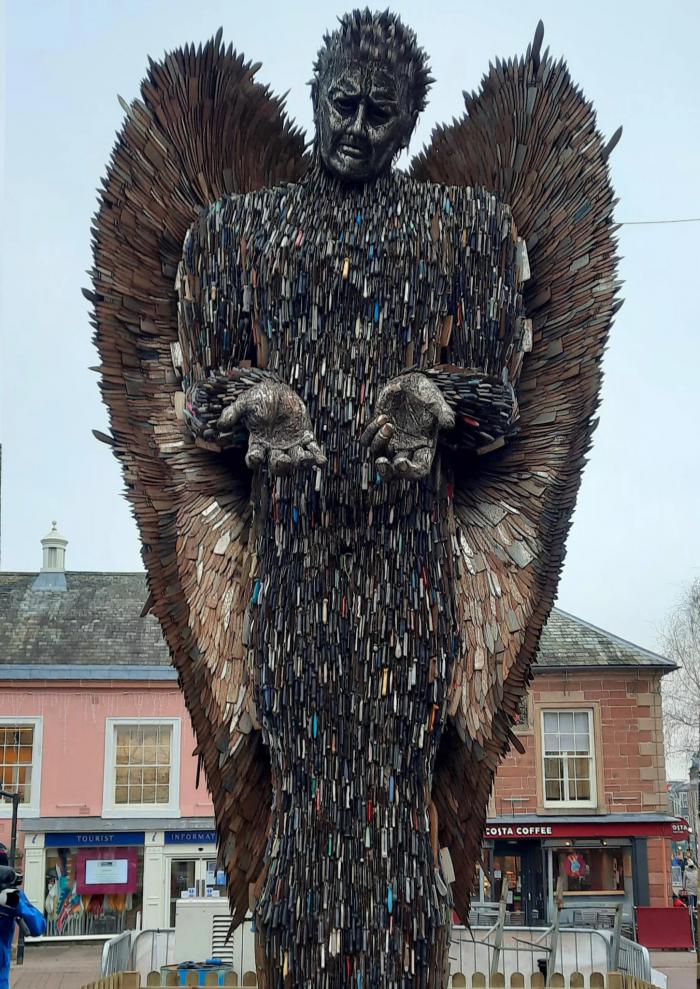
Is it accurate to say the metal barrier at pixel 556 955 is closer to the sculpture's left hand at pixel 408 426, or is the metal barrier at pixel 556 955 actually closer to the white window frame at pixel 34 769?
the sculpture's left hand at pixel 408 426

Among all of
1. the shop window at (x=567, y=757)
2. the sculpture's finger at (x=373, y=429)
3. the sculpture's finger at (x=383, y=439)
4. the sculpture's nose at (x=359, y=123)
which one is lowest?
the shop window at (x=567, y=757)

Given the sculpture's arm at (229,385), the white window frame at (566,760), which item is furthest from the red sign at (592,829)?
the sculpture's arm at (229,385)

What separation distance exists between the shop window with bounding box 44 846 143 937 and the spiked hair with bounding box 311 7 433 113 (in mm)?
11448

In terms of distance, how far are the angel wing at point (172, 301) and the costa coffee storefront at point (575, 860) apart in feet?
34.6

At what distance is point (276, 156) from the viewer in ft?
15.1

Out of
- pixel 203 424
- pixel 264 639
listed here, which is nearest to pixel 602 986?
pixel 264 639

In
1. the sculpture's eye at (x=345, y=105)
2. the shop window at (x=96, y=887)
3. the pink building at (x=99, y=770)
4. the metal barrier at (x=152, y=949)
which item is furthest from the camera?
the pink building at (x=99, y=770)

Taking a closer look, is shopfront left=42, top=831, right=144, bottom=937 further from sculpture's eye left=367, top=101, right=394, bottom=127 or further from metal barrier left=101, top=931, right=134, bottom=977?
sculpture's eye left=367, top=101, right=394, bottom=127

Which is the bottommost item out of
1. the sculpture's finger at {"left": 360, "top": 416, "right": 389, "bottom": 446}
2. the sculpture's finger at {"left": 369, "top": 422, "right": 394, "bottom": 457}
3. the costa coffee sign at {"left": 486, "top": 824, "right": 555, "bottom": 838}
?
the costa coffee sign at {"left": 486, "top": 824, "right": 555, "bottom": 838}

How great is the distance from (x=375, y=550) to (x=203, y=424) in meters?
0.78

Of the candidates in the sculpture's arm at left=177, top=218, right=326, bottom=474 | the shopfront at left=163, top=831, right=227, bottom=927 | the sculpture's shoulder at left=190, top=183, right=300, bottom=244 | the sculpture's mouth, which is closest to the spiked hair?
the sculpture's mouth

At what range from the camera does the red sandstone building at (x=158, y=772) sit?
1328 cm

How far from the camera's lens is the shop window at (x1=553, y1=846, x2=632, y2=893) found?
45.9ft

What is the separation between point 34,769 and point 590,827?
714 cm
